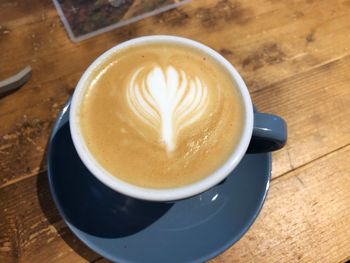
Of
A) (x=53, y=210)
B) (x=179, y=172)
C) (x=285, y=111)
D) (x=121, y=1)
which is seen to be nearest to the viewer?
(x=179, y=172)

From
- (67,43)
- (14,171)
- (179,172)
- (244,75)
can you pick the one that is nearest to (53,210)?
(14,171)

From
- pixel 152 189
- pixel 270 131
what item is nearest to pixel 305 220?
pixel 270 131

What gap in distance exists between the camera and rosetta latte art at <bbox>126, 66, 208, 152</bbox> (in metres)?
0.65

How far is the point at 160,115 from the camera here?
658mm

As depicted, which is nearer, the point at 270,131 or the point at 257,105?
the point at 270,131

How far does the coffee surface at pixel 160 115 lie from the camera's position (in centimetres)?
62

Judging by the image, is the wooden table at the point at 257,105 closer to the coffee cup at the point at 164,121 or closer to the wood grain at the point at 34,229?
the wood grain at the point at 34,229

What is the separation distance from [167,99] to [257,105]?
0.28m

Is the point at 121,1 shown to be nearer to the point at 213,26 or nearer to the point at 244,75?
the point at 213,26

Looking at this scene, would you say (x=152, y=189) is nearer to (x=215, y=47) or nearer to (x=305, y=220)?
(x=305, y=220)

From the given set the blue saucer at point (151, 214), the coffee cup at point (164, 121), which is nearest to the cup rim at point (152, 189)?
the coffee cup at point (164, 121)

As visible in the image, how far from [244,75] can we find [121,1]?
1.25ft

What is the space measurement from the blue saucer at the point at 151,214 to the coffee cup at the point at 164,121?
93 mm

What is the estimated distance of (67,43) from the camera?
90cm
